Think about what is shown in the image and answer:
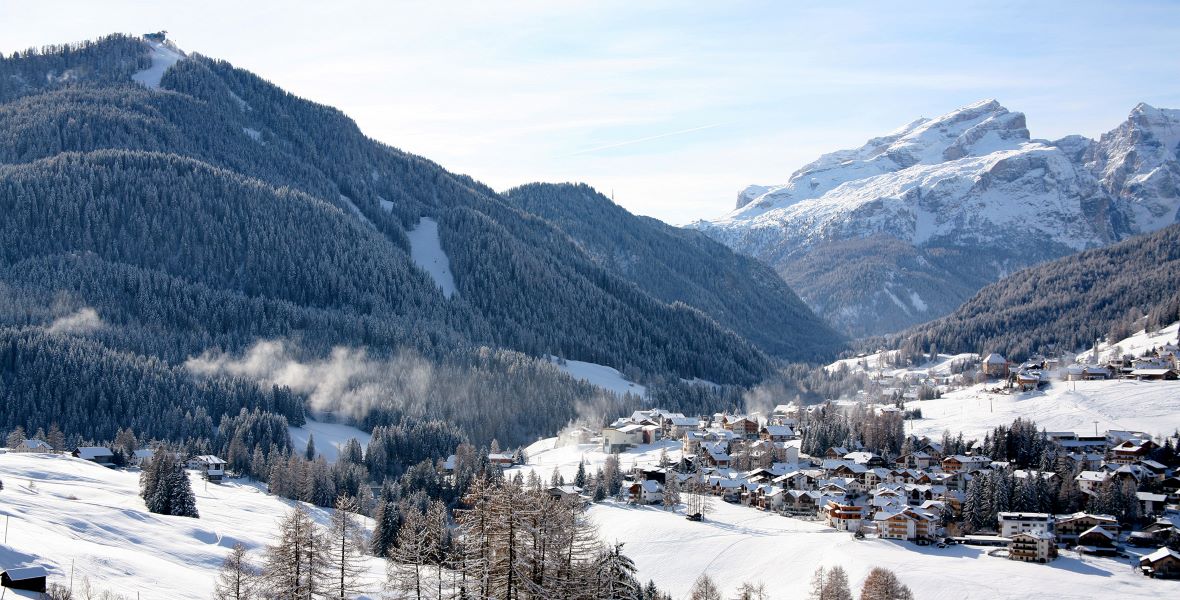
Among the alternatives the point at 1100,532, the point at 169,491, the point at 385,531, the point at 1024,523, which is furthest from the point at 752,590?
the point at 169,491

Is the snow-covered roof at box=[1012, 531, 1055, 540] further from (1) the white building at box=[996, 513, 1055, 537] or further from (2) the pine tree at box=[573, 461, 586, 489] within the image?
(2) the pine tree at box=[573, 461, 586, 489]

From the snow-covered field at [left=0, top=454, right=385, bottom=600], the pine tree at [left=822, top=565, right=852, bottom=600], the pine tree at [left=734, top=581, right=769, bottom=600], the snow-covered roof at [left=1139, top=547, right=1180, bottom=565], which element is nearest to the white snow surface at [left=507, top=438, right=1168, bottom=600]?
the pine tree at [left=734, top=581, right=769, bottom=600]

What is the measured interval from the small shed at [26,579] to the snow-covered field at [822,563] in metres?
47.8

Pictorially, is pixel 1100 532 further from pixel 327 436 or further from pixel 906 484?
pixel 327 436

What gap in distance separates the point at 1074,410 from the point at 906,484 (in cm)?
4008

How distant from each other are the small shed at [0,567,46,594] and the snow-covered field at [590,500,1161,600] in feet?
157

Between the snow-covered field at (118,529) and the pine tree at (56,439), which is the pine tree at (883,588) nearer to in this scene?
the snow-covered field at (118,529)

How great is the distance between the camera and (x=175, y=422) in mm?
164250

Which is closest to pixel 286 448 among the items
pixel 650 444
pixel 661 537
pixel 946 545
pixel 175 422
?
pixel 175 422

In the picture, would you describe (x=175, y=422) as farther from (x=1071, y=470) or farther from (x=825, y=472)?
(x=1071, y=470)

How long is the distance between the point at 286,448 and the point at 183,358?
44.4 metres

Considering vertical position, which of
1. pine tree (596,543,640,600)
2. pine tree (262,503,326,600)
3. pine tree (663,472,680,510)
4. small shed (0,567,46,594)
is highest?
pine tree (262,503,326,600)

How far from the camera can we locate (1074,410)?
154750 mm

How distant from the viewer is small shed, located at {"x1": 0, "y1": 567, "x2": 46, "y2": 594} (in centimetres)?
5931
